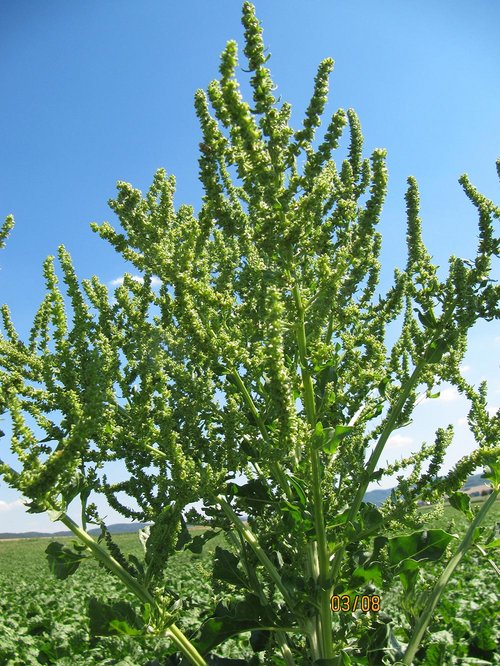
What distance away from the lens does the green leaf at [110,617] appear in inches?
103

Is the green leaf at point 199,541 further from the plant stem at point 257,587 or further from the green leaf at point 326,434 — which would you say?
the green leaf at point 326,434

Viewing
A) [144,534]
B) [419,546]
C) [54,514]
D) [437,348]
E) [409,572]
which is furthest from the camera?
[144,534]

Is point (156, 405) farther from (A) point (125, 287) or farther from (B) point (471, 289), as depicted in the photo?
(B) point (471, 289)

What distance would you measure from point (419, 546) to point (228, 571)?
3.50 feet

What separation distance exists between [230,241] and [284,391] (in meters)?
1.87

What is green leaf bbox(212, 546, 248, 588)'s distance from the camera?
124 inches

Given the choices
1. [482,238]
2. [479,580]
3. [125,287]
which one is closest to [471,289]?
[482,238]

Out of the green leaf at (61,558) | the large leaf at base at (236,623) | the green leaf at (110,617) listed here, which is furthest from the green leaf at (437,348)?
the green leaf at (61,558)

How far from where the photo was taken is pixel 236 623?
2.81 m

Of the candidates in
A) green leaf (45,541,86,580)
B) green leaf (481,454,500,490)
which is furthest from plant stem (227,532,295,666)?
green leaf (481,454,500,490)

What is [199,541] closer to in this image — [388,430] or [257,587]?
[257,587]

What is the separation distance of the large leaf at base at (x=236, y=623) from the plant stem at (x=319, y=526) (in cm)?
29

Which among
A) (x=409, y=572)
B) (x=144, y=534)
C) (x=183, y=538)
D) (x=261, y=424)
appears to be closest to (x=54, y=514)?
(x=144, y=534)

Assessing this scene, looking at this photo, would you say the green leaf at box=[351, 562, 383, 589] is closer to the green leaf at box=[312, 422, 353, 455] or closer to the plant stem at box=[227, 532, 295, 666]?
the plant stem at box=[227, 532, 295, 666]
